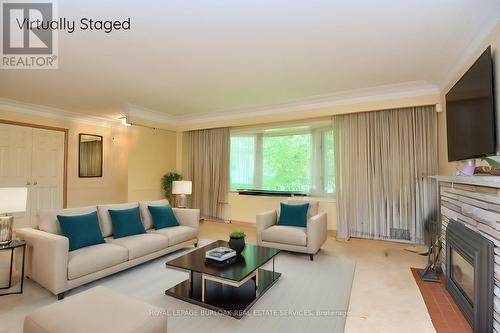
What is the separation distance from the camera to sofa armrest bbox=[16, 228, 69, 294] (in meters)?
2.35

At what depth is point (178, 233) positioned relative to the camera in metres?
3.64

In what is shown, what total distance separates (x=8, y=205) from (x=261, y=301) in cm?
263

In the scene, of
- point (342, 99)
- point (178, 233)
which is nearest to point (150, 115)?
point (178, 233)

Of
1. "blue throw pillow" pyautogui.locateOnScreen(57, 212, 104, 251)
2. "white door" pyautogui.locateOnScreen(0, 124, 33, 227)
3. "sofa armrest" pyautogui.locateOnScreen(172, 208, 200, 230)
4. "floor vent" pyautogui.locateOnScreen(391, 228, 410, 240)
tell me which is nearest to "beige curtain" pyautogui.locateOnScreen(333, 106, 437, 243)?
"floor vent" pyautogui.locateOnScreen(391, 228, 410, 240)

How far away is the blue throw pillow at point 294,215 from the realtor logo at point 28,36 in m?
3.59

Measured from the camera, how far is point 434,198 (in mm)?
3951

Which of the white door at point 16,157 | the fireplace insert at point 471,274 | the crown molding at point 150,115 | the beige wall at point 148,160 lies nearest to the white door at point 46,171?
the white door at point 16,157

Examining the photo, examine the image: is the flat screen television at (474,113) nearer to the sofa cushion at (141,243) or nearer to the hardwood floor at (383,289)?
the hardwood floor at (383,289)

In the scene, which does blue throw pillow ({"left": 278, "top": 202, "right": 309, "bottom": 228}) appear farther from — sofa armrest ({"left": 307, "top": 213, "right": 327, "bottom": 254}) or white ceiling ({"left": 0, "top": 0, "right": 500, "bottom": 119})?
white ceiling ({"left": 0, "top": 0, "right": 500, "bottom": 119})

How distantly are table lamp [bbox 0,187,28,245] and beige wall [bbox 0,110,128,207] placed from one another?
3.54 m

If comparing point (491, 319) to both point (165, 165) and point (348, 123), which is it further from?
point (165, 165)

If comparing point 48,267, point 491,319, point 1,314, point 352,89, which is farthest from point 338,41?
point 1,314

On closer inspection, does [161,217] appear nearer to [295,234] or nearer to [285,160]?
[295,234]

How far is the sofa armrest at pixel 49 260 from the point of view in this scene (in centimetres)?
235
